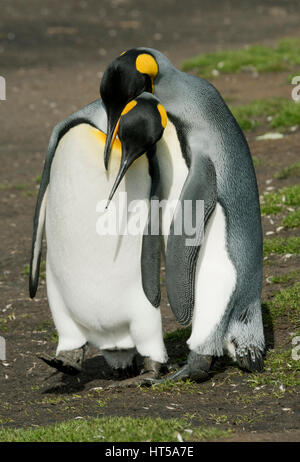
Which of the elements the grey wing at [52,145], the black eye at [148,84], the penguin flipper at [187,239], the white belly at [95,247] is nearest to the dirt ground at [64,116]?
the white belly at [95,247]

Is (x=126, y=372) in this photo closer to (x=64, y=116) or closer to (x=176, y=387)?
(x=176, y=387)

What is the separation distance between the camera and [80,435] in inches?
138

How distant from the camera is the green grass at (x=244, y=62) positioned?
1255cm

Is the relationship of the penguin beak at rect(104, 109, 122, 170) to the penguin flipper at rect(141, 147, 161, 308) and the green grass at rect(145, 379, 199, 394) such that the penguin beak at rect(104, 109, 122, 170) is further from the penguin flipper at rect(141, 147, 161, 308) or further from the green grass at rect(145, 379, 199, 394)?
the green grass at rect(145, 379, 199, 394)

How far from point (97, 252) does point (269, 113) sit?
626 cm

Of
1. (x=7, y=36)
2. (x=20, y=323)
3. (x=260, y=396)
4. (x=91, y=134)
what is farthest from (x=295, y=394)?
(x=7, y=36)

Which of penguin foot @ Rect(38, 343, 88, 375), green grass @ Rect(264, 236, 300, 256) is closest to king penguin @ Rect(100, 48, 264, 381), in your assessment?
penguin foot @ Rect(38, 343, 88, 375)

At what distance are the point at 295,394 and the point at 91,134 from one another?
1622 mm

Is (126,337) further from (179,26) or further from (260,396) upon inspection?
(179,26)

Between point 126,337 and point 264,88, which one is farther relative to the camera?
point 264,88

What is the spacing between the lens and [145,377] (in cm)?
452
